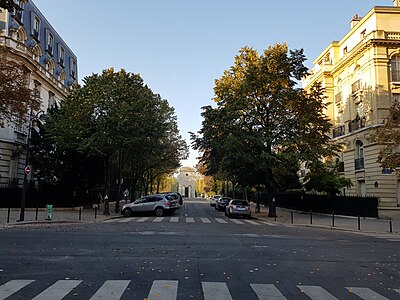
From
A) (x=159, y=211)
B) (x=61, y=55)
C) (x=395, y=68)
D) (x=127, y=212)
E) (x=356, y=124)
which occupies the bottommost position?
(x=127, y=212)

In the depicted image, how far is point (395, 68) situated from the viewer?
112 feet

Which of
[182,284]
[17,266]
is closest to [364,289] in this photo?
[182,284]

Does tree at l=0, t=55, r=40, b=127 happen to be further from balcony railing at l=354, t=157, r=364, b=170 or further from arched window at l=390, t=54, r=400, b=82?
arched window at l=390, t=54, r=400, b=82

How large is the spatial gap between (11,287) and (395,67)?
117 ft

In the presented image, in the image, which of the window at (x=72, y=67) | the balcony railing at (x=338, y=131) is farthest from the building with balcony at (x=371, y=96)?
the window at (x=72, y=67)

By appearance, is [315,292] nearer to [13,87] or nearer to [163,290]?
[163,290]

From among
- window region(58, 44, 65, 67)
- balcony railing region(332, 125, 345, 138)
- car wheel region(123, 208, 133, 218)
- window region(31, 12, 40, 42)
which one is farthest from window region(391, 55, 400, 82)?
window region(58, 44, 65, 67)

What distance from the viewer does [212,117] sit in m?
30.8

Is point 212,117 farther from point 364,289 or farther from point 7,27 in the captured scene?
point 364,289

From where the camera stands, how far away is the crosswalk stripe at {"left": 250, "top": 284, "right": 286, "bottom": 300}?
6581 millimetres

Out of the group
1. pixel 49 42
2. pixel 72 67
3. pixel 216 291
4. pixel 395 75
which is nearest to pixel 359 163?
pixel 395 75

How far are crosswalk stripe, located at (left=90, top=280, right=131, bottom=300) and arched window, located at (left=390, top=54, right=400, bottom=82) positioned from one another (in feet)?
110

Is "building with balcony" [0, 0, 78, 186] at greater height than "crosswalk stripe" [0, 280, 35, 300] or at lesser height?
greater

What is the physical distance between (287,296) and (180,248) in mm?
5892
